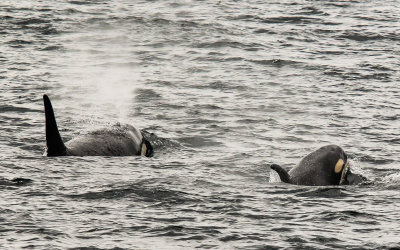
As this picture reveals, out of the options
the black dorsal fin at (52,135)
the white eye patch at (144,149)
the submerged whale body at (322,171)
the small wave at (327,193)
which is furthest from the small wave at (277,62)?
the small wave at (327,193)

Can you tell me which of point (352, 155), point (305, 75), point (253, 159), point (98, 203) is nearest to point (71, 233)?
point (98, 203)

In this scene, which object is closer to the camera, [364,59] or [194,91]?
[194,91]

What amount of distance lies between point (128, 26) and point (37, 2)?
4.43 meters

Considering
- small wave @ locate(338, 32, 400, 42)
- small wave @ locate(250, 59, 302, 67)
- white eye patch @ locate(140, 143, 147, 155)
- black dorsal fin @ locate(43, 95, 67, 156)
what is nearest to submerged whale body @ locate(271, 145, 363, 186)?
white eye patch @ locate(140, 143, 147, 155)

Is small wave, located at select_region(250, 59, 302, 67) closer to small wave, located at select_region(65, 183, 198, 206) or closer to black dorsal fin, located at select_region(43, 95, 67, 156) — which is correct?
black dorsal fin, located at select_region(43, 95, 67, 156)

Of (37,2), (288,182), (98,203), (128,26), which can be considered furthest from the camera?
(37,2)

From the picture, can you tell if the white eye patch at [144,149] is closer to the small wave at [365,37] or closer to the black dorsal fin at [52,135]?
the black dorsal fin at [52,135]

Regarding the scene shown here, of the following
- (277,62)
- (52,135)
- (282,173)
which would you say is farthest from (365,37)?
(52,135)

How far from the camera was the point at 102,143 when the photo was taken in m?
15.9

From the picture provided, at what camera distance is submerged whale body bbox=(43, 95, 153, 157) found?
583 inches

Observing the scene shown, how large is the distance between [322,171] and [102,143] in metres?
3.74

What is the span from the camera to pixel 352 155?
16.5 metres

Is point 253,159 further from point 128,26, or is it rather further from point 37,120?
point 128,26

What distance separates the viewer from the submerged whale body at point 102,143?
14.8m
